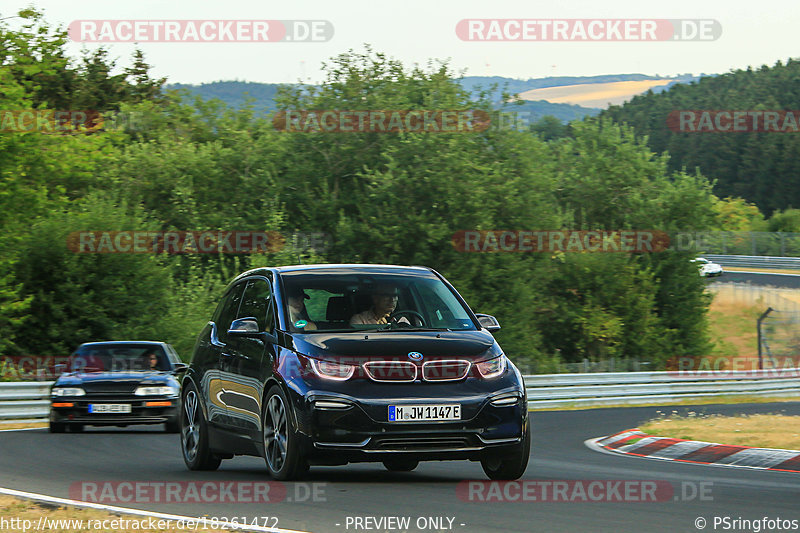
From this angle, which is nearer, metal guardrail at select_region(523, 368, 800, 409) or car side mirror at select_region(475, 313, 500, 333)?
car side mirror at select_region(475, 313, 500, 333)

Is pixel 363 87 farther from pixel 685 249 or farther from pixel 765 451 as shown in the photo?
pixel 765 451

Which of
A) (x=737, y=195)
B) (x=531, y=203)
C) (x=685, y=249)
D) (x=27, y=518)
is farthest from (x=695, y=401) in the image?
(x=737, y=195)

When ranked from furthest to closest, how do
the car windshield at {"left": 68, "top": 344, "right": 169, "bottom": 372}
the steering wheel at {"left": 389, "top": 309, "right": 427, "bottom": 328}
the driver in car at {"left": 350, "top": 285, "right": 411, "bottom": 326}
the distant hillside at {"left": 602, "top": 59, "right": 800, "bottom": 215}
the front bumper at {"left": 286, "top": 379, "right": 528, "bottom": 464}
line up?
the distant hillside at {"left": 602, "top": 59, "right": 800, "bottom": 215}, the car windshield at {"left": 68, "top": 344, "right": 169, "bottom": 372}, the steering wheel at {"left": 389, "top": 309, "right": 427, "bottom": 328}, the driver in car at {"left": 350, "top": 285, "right": 411, "bottom": 326}, the front bumper at {"left": 286, "top": 379, "right": 528, "bottom": 464}

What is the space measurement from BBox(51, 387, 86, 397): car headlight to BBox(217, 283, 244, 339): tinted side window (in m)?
6.58

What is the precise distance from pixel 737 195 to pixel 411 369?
11917 cm

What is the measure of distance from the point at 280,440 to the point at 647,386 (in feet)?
78.6

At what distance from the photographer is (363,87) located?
45.8 metres

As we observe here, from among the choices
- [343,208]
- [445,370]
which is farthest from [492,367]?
[343,208]

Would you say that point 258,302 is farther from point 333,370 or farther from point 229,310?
point 333,370

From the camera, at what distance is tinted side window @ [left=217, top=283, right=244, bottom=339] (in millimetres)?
11016

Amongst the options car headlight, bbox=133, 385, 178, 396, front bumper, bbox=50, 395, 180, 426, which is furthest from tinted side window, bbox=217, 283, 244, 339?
car headlight, bbox=133, 385, 178, 396

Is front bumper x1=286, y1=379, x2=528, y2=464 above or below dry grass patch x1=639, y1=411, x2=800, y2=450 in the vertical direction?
above

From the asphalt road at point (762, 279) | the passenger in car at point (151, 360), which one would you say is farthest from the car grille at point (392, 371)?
the asphalt road at point (762, 279)

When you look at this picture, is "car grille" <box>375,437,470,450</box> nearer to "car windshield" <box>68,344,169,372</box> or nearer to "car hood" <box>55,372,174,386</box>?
"car hood" <box>55,372,174,386</box>
